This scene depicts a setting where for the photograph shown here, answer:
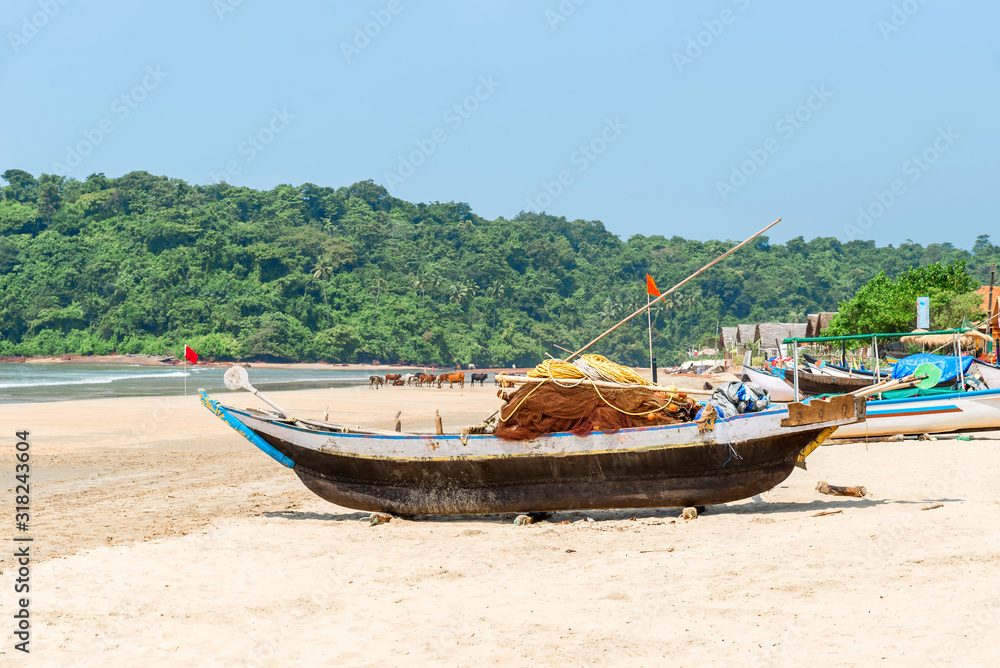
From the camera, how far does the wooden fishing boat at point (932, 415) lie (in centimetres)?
1421

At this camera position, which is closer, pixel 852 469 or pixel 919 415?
pixel 852 469

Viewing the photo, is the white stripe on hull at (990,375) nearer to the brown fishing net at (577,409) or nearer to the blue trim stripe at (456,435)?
the blue trim stripe at (456,435)

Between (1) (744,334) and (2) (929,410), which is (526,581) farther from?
(1) (744,334)

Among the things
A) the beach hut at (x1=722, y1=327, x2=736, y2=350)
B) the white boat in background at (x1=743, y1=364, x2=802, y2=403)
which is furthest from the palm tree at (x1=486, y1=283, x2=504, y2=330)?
the white boat in background at (x1=743, y1=364, x2=802, y2=403)

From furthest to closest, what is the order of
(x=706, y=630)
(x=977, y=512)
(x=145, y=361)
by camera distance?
(x=145, y=361)
(x=977, y=512)
(x=706, y=630)

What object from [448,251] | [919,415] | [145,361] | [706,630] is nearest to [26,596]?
[706,630]

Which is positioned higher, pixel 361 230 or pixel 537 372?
pixel 361 230

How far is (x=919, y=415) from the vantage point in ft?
47.7

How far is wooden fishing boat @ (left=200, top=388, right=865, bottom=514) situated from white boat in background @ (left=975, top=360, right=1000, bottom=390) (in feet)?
37.8

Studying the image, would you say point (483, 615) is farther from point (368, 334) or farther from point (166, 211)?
point (166, 211)

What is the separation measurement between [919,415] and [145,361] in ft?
253

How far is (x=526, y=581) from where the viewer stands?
20.6 ft

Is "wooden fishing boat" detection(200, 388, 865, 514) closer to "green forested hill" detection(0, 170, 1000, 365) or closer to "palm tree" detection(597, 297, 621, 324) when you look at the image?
"green forested hill" detection(0, 170, 1000, 365)

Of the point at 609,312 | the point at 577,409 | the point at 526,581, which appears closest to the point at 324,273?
the point at 609,312
